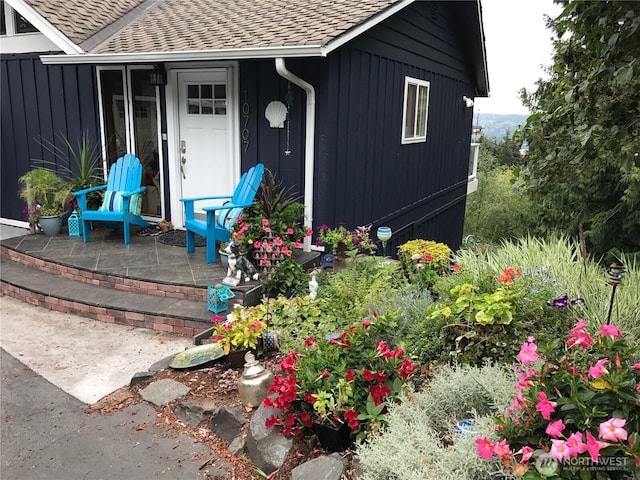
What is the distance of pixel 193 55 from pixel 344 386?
13.0 ft

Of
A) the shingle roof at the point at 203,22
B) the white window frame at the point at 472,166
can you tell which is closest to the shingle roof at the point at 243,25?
the shingle roof at the point at 203,22

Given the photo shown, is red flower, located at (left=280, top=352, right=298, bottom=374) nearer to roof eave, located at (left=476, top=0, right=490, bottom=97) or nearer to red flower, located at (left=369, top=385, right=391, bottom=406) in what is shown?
red flower, located at (left=369, top=385, right=391, bottom=406)

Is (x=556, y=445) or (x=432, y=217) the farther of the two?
(x=432, y=217)

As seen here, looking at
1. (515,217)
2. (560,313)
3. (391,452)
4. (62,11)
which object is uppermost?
(62,11)

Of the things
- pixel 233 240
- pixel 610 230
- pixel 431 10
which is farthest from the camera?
pixel 610 230

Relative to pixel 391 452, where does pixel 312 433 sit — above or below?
below

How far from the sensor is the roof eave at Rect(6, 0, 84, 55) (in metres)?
6.13

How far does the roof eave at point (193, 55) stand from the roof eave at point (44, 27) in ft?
0.67

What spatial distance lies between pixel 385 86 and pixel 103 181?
392 centimetres

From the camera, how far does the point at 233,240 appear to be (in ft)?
15.6

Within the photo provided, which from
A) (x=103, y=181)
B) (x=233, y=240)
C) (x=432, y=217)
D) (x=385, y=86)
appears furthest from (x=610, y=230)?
(x=103, y=181)

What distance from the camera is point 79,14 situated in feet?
22.2

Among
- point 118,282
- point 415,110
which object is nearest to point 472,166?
point 415,110

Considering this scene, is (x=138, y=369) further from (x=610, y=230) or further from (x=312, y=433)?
(x=610, y=230)
